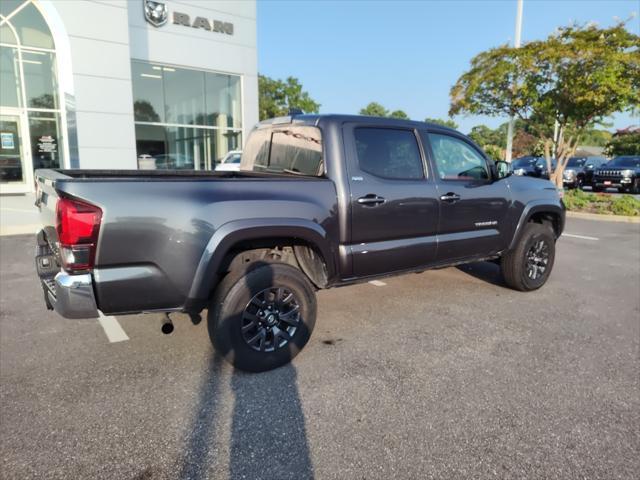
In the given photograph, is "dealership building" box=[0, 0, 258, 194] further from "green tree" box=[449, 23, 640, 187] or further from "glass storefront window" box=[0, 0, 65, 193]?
"green tree" box=[449, 23, 640, 187]

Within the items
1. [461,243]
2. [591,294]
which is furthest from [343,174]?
[591,294]

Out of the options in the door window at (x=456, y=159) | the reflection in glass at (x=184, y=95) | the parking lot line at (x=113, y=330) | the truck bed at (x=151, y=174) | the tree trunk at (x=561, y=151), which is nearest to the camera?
the truck bed at (x=151, y=174)

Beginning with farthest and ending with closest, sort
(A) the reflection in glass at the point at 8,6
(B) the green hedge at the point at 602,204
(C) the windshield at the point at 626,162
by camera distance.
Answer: (C) the windshield at the point at 626,162
(A) the reflection in glass at the point at 8,6
(B) the green hedge at the point at 602,204

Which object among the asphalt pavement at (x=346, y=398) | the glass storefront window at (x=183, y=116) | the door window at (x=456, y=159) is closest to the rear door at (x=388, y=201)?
the door window at (x=456, y=159)

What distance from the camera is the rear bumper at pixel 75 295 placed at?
8.66 feet

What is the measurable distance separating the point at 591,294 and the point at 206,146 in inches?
614

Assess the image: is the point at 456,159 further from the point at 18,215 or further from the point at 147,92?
the point at 147,92

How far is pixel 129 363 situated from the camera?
3.38 metres

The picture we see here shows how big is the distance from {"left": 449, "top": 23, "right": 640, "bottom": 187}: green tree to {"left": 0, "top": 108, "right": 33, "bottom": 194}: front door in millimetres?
14474

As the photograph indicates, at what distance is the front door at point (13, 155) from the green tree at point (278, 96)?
87.8ft

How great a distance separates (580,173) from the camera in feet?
67.6

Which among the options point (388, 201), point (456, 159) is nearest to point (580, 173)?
point (456, 159)

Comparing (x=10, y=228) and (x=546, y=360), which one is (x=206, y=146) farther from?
(x=546, y=360)

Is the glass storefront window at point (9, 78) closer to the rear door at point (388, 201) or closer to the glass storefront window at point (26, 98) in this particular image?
the glass storefront window at point (26, 98)
